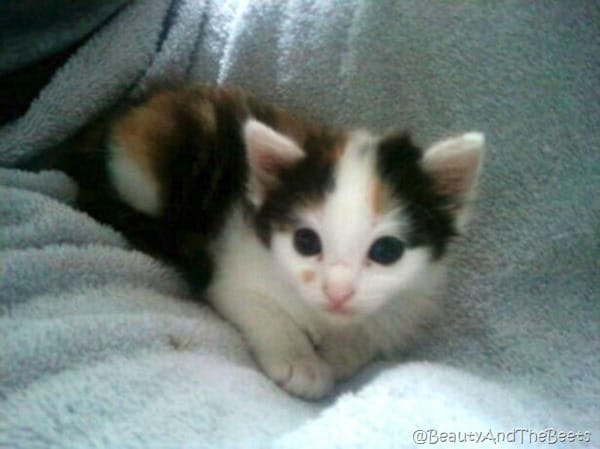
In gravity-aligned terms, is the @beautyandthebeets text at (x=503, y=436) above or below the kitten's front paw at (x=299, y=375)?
above

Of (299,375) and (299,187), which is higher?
(299,187)

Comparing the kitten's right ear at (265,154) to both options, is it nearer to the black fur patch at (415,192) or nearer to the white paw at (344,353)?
the black fur patch at (415,192)

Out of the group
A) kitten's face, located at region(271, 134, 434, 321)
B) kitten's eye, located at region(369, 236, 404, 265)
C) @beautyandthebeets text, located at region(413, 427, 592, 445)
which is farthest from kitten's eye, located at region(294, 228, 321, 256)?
@beautyandthebeets text, located at region(413, 427, 592, 445)

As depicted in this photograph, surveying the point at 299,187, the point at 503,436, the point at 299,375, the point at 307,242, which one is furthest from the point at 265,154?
the point at 503,436

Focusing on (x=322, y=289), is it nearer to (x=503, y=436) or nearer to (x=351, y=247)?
(x=351, y=247)

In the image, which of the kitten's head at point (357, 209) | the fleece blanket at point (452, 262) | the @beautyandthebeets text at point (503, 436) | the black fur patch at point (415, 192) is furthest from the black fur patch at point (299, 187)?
the @beautyandthebeets text at point (503, 436)

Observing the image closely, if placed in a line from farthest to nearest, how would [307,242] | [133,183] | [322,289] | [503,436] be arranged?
1. [133,183]
2. [307,242]
3. [322,289]
4. [503,436]

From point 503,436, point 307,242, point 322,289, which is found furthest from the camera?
point 307,242
